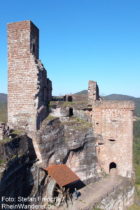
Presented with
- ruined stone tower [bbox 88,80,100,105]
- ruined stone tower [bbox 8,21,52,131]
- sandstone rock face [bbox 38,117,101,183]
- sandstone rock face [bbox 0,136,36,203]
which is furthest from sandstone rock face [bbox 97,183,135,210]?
ruined stone tower [bbox 88,80,100,105]

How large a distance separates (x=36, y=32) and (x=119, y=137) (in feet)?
32.2

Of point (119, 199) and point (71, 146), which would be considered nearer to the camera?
point (71, 146)

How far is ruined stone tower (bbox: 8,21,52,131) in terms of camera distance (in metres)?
14.4

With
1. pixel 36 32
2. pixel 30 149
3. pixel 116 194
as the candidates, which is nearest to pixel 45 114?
pixel 30 149

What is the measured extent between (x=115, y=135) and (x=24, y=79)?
814cm

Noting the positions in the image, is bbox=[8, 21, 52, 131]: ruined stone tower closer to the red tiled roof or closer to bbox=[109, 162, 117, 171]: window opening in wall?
the red tiled roof

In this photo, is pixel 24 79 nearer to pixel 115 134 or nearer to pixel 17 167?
pixel 17 167

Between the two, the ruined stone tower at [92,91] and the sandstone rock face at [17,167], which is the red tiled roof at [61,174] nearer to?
the sandstone rock face at [17,167]

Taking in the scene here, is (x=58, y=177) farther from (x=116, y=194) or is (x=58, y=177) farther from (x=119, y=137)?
(x=119, y=137)

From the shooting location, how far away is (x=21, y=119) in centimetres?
1462

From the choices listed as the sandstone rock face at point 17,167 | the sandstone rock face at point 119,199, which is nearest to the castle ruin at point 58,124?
the sandstone rock face at point 17,167

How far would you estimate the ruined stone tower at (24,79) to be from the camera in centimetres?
1435

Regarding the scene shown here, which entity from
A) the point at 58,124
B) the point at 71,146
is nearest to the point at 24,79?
the point at 58,124

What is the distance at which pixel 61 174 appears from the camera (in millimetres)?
13617
